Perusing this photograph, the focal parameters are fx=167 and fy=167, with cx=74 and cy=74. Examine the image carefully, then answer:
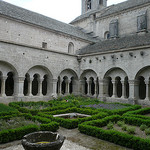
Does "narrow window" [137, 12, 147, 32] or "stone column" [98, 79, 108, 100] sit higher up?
"narrow window" [137, 12, 147, 32]

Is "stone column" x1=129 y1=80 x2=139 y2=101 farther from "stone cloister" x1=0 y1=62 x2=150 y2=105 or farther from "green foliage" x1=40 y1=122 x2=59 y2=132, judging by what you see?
"green foliage" x1=40 y1=122 x2=59 y2=132

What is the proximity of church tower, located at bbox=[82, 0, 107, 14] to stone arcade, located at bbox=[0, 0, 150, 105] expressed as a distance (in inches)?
250

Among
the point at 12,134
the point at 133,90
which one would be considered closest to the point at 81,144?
the point at 12,134

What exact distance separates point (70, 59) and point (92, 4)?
16031mm

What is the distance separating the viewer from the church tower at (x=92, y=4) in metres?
30.4

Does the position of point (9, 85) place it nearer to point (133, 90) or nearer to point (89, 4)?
point (133, 90)

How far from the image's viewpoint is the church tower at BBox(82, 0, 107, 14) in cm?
3039

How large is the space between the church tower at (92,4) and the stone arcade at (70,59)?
634cm

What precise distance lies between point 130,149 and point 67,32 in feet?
60.1

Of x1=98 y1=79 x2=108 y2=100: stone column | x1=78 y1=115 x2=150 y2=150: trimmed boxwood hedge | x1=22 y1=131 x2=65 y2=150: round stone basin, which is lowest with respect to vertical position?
x1=78 y1=115 x2=150 y2=150: trimmed boxwood hedge

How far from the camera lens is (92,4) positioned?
3081cm

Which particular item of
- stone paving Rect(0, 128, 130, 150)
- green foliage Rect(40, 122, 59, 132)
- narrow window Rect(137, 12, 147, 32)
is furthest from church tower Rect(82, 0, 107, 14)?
stone paving Rect(0, 128, 130, 150)

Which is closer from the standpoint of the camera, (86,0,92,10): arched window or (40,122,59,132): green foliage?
(40,122,59,132): green foliage

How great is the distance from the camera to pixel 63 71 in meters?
19.7
